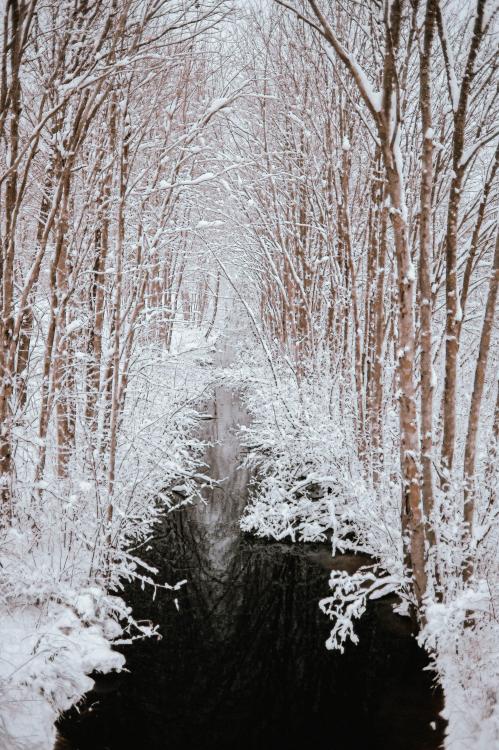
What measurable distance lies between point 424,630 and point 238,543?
159 inches

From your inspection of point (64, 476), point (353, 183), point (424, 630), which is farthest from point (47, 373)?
point (353, 183)

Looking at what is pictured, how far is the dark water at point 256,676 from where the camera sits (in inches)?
170

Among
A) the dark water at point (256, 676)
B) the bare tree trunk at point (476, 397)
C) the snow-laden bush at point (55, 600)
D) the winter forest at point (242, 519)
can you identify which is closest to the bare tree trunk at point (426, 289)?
the winter forest at point (242, 519)

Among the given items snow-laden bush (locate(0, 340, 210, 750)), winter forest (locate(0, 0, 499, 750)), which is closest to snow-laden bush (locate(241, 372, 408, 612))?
winter forest (locate(0, 0, 499, 750))

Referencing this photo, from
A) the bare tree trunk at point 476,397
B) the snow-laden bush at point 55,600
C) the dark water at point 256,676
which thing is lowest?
the dark water at point 256,676

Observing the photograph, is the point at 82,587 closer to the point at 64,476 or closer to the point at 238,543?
the point at 64,476

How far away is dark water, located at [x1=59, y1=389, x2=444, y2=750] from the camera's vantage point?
4.32 m

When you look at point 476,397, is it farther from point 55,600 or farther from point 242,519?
point 242,519

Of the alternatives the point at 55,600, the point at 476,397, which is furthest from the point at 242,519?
the point at 476,397

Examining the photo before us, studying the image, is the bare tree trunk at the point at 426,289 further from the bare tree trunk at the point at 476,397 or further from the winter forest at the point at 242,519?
the bare tree trunk at the point at 476,397

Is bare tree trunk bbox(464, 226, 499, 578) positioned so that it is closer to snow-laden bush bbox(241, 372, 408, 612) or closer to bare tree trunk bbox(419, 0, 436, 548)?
bare tree trunk bbox(419, 0, 436, 548)

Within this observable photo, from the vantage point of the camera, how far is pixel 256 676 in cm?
521

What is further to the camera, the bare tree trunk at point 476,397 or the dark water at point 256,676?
the bare tree trunk at point 476,397

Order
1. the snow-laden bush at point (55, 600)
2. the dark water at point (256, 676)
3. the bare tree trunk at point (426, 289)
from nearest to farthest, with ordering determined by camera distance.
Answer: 1. the snow-laden bush at point (55, 600)
2. the dark water at point (256, 676)
3. the bare tree trunk at point (426, 289)
